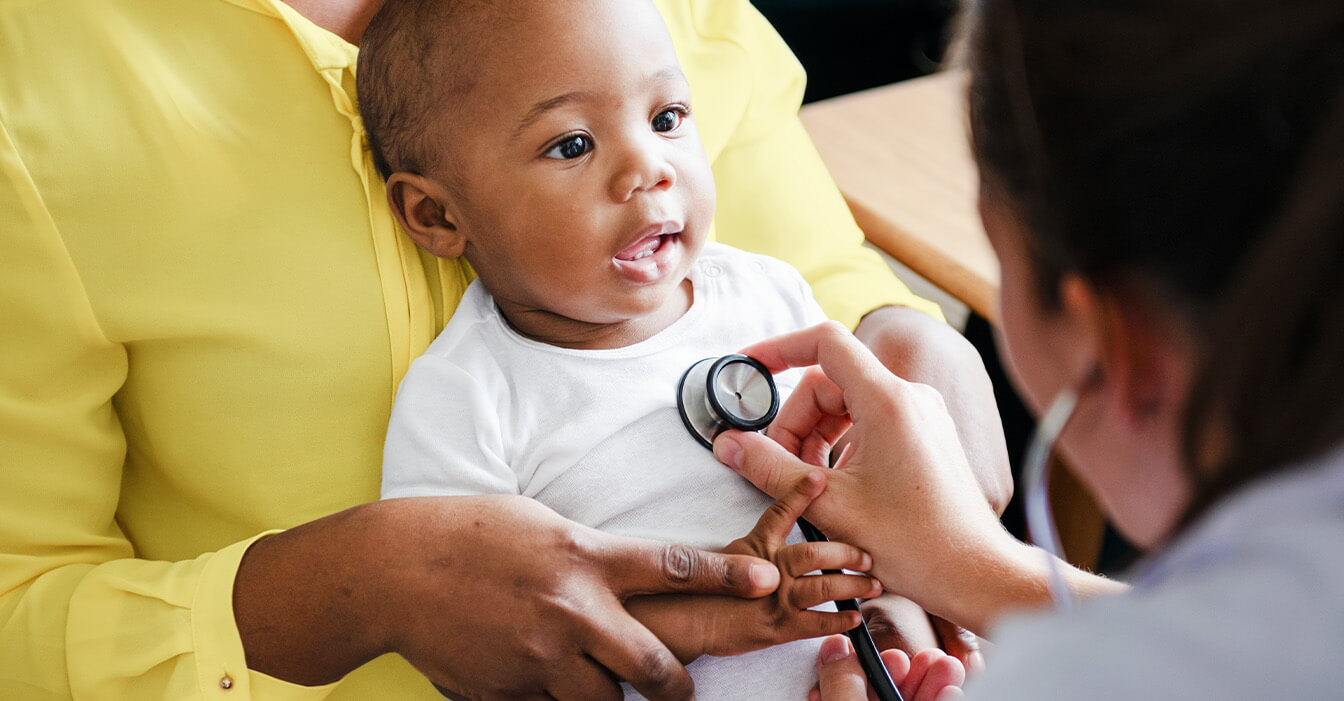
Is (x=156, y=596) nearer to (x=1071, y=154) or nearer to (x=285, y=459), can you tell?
(x=285, y=459)

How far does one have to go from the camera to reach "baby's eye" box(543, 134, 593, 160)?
1037 mm

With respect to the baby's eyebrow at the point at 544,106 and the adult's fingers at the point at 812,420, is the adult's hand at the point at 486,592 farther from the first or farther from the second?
the baby's eyebrow at the point at 544,106

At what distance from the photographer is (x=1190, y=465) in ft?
1.77

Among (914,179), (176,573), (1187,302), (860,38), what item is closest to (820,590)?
(1187,302)

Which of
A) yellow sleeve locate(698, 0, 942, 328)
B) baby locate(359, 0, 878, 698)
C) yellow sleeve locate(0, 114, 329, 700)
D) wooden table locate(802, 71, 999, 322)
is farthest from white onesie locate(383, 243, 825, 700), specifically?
→ wooden table locate(802, 71, 999, 322)

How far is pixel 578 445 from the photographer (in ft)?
3.38

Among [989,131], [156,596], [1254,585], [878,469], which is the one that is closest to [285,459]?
[156,596]

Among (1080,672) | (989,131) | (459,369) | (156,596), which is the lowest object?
(156,596)

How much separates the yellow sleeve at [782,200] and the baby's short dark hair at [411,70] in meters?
0.43

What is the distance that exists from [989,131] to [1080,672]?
0.29 m

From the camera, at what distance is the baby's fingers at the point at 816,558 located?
3.03ft

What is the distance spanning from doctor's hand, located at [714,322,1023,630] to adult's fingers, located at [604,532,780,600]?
0.35ft

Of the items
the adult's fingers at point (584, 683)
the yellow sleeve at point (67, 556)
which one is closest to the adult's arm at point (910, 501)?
the adult's fingers at point (584, 683)

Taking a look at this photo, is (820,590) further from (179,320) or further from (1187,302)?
(179,320)
